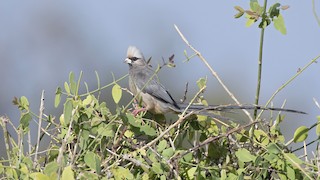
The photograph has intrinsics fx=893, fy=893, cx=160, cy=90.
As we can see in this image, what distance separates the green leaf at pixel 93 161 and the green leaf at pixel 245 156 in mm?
391

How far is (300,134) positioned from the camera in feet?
8.27

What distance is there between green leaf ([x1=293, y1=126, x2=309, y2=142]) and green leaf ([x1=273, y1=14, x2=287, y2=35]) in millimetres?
297

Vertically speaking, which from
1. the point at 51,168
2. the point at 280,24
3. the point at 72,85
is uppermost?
the point at 280,24

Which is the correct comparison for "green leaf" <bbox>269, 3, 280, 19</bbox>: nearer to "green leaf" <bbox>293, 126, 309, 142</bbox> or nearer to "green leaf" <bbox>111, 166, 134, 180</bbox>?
"green leaf" <bbox>293, 126, 309, 142</bbox>

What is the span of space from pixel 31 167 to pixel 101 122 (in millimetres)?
234

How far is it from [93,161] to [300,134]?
60 centimetres

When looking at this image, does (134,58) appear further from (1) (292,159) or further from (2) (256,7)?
(1) (292,159)

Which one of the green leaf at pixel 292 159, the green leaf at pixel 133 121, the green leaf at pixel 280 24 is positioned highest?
the green leaf at pixel 280 24

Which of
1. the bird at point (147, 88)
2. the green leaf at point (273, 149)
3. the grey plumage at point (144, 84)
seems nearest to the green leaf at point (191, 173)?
the green leaf at point (273, 149)

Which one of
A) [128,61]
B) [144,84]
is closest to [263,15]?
[144,84]

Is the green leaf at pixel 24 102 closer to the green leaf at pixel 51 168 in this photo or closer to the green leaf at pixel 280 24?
the green leaf at pixel 51 168

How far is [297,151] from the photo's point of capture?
8.92ft

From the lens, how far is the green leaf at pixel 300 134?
8.25 ft

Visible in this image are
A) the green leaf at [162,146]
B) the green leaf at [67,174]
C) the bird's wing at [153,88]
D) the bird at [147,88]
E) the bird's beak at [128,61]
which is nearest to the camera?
the green leaf at [67,174]
